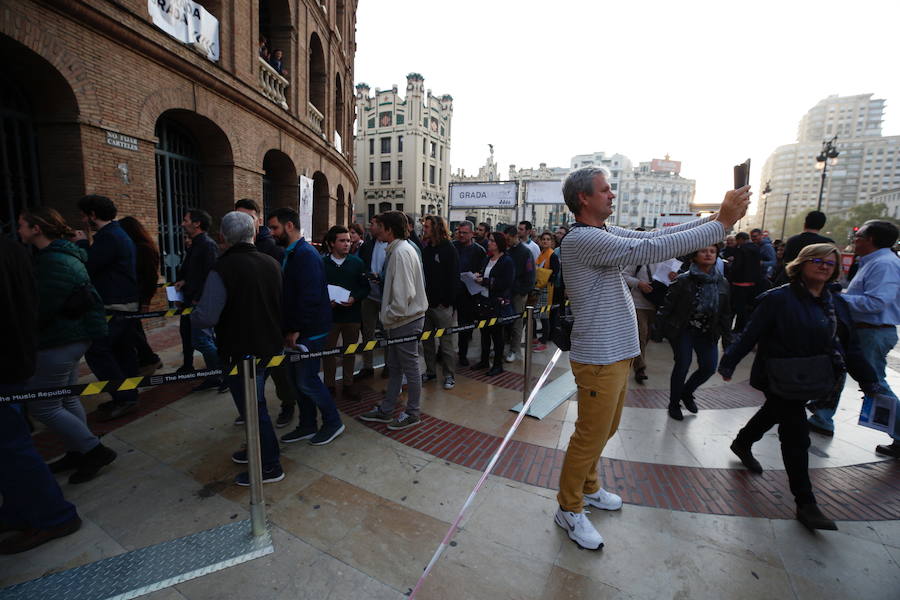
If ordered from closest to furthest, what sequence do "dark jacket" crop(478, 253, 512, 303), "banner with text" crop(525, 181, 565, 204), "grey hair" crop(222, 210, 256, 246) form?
1. "grey hair" crop(222, 210, 256, 246)
2. "dark jacket" crop(478, 253, 512, 303)
3. "banner with text" crop(525, 181, 565, 204)

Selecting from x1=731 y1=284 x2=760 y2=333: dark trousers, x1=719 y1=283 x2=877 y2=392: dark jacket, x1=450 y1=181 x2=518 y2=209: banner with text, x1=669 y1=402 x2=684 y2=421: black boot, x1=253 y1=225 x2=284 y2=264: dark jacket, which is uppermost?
x1=450 y1=181 x2=518 y2=209: banner with text

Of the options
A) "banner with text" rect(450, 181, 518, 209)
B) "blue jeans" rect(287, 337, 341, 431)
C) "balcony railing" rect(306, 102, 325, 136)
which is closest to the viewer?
"blue jeans" rect(287, 337, 341, 431)

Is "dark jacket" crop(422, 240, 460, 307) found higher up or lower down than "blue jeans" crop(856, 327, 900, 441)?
higher up

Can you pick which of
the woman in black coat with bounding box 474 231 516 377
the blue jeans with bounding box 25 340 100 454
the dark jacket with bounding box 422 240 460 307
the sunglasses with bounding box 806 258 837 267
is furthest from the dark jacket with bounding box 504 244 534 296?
the blue jeans with bounding box 25 340 100 454

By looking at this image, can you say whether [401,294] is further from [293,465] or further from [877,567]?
[877,567]

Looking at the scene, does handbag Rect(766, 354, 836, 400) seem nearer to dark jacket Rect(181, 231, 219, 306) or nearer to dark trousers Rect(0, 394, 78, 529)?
dark trousers Rect(0, 394, 78, 529)

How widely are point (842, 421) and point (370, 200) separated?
5432cm

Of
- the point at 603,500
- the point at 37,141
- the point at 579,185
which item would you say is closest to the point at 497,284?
the point at 603,500

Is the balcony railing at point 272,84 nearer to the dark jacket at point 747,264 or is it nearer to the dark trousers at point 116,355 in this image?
the dark trousers at point 116,355

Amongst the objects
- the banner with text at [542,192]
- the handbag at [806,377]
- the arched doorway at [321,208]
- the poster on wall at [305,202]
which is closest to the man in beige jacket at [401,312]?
the handbag at [806,377]

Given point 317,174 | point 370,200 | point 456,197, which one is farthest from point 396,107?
point 317,174

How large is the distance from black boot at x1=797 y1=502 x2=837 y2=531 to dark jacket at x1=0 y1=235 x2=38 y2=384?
5.17m

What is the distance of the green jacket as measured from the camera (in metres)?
3.01

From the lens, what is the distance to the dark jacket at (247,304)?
304 cm
